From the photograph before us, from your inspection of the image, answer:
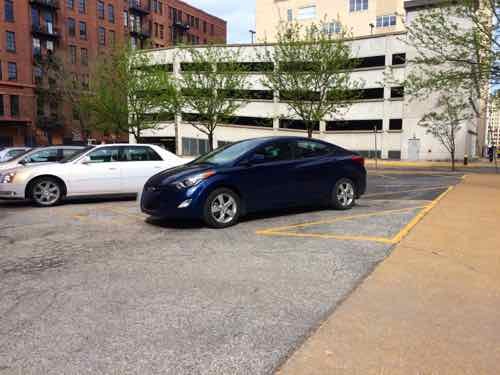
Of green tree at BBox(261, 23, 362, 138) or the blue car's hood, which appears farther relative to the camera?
green tree at BBox(261, 23, 362, 138)

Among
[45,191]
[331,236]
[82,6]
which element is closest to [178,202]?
[331,236]

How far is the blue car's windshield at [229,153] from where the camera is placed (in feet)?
25.6

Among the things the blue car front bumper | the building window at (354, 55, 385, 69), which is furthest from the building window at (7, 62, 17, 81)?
the blue car front bumper

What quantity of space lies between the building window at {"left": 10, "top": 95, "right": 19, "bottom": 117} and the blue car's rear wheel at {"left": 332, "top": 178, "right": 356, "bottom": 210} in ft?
174

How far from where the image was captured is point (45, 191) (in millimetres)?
10641

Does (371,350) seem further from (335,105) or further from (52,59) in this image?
(52,59)

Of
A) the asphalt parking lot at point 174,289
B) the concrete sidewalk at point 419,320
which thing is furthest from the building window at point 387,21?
the concrete sidewalk at point 419,320

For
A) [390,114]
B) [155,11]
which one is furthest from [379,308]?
[155,11]

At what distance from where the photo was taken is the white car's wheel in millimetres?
10570

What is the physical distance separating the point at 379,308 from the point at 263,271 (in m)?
1.46

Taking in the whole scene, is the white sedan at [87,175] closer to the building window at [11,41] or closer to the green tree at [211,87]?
the green tree at [211,87]

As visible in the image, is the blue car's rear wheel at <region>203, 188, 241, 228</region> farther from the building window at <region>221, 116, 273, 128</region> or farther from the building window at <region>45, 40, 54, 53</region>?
the building window at <region>45, 40, 54, 53</region>

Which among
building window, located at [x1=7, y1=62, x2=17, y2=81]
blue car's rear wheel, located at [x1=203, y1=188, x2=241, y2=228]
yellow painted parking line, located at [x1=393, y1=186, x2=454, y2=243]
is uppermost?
building window, located at [x1=7, y1=62, x2=17, y2=81]

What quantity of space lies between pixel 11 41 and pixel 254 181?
181 ft
